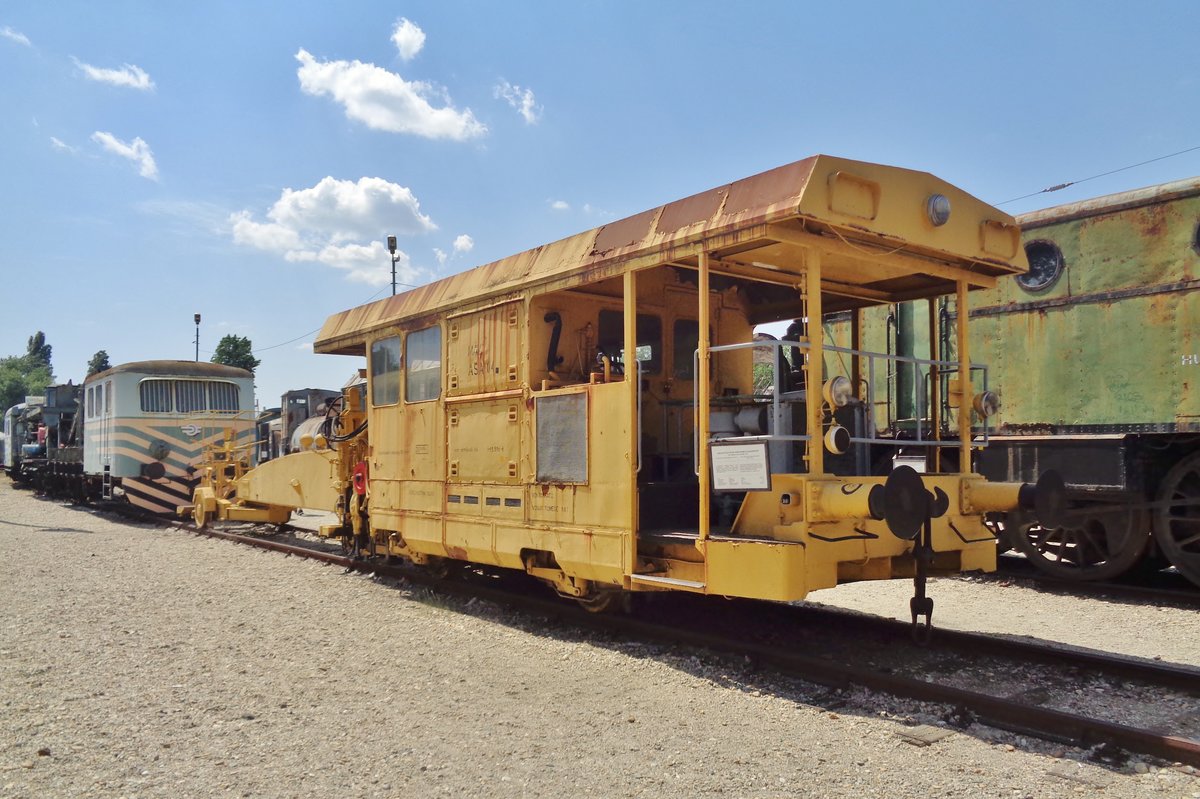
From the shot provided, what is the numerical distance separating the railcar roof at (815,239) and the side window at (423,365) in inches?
28.2

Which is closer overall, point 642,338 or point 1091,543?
point 642,338

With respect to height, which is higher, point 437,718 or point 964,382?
point 964,382

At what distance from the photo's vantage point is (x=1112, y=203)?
937 cm

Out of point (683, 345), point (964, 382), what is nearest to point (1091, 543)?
point (964, 382)

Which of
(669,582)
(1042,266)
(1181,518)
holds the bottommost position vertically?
(669,582)

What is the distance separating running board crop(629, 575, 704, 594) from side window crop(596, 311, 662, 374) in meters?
2.17

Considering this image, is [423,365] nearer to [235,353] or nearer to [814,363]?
[814,363]

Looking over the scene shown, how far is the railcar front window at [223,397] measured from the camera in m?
18.6

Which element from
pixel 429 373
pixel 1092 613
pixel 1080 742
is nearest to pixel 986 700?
pixel 1080 742

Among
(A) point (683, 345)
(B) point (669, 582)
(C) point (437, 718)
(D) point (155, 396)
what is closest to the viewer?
(C) point (437, 718)

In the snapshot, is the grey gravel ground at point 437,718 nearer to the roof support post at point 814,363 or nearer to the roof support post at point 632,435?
the roof support post at point 632,435

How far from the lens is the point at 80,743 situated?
4.44 metres

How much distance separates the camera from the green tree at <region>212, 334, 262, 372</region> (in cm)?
5862

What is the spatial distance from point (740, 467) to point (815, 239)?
1489mm
